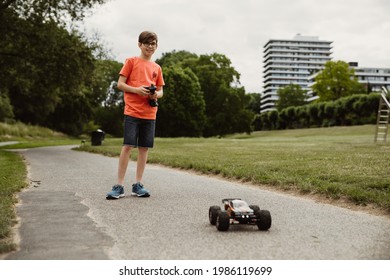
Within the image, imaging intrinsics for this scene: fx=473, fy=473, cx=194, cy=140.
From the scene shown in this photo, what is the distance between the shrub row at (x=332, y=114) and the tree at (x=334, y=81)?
7.23m

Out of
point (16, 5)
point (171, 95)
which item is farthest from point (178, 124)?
point (16, 5)

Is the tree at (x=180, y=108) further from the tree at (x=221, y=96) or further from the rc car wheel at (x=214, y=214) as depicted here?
the rc car wheel at (x=214, y=214)

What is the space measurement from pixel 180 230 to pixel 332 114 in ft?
244

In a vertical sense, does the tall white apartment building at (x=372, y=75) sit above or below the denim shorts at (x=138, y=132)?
above

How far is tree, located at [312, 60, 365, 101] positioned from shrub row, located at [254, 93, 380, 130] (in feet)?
23.7

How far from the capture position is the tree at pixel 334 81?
86.4 meters

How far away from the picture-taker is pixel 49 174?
10445 millimetres

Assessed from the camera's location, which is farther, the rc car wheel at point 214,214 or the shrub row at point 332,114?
the shrub row at point 332,114

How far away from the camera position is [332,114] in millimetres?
75250

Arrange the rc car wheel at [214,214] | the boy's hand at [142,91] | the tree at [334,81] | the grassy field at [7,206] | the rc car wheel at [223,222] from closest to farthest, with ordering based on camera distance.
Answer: the grassy field at [7,206] < the rc car wheel at [223,222] < the rc car wheel at [214,214] < the boy's hand at [142,91] < the tree at [334,81]

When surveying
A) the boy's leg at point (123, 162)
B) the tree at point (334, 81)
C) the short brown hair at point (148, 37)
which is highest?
the tree at point (334, 81)

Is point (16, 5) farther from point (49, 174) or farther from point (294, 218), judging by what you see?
point (294, 218)

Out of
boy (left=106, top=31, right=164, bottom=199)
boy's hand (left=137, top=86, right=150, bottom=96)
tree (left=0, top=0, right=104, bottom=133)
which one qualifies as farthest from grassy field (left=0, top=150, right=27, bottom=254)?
tree (left=0, top=0, right=104, bottom=133)

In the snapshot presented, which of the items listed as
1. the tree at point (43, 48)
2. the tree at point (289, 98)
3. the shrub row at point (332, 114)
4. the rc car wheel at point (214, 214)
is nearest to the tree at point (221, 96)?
the shrub row at point (332, 114)
